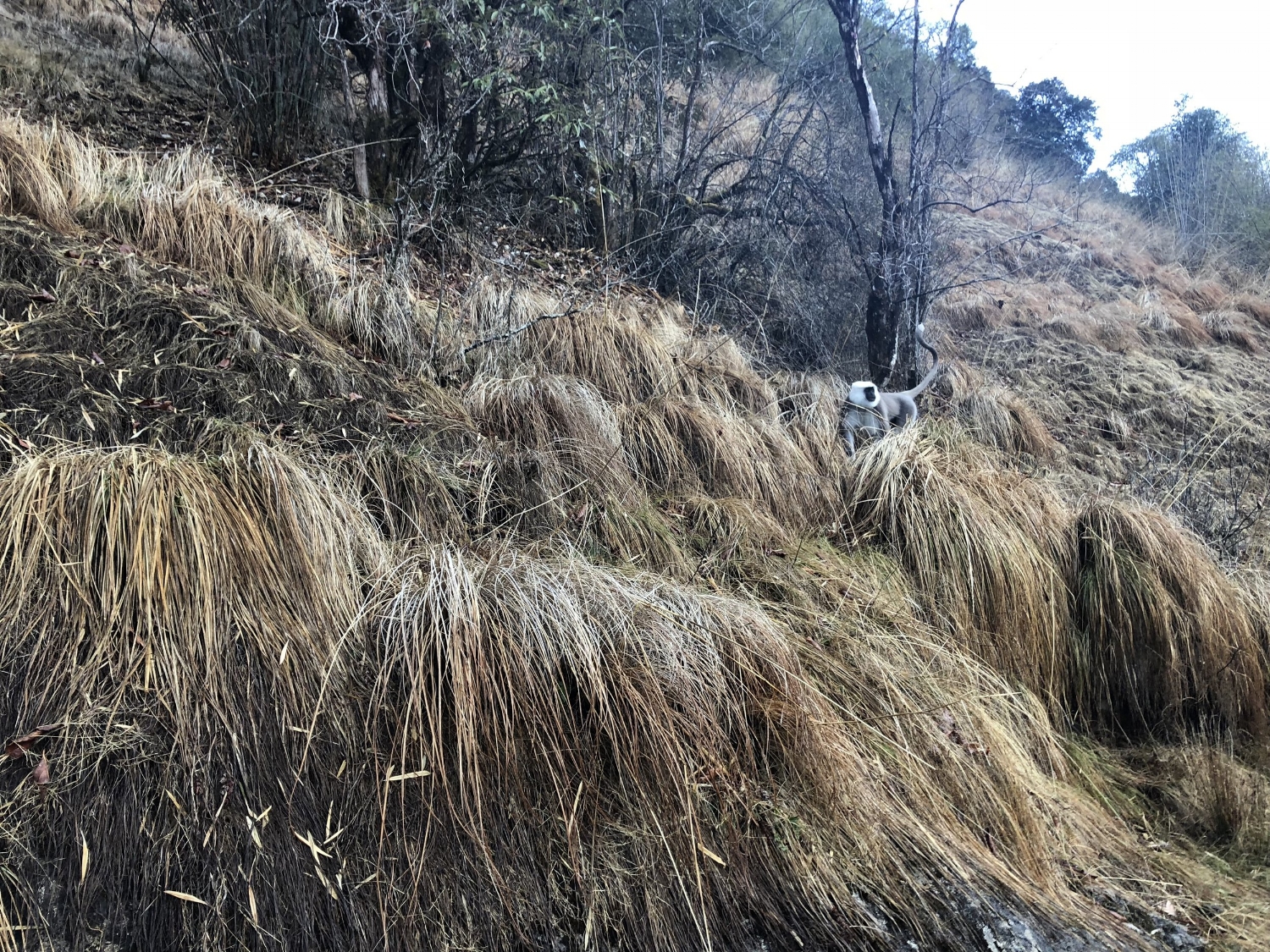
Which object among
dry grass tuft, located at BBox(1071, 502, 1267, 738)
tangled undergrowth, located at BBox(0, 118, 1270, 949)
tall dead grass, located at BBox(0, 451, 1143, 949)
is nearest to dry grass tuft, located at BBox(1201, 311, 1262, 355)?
tangled undergrowth, located at BBox(0, 118, 1270, 949)

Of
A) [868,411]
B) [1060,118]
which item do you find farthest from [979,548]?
[1060,118]

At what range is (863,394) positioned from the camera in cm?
493

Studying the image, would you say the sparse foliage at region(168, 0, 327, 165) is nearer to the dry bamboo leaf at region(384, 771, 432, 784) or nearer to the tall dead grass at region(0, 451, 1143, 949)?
the tall dead grass at region(0, 451, 1143, 949)

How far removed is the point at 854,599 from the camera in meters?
3.33

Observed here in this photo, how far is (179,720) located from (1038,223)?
14.3 meters


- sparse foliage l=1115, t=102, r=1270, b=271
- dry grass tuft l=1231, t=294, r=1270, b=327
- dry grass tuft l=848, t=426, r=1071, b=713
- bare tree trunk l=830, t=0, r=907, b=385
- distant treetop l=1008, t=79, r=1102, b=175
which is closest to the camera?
dry grass tuft l=848, t=426, r=1071, b=713

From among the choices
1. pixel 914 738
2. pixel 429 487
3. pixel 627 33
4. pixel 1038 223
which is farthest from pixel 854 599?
pixel 1038 223

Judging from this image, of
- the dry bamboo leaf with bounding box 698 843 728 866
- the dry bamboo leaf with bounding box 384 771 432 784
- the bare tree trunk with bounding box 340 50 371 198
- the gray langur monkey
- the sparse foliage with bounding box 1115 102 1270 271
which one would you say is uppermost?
the sparse foliage with bounding box 1115 102 1270 271

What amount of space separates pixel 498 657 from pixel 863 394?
3.27 m

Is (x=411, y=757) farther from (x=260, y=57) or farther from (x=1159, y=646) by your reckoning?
(x=260, y=57)

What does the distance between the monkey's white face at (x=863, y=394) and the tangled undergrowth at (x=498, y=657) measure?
2.66 feet

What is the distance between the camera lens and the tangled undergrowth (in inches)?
77.7

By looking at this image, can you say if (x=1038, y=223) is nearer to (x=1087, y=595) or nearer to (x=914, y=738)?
(x=1087, y=595)

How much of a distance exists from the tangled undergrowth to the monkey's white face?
81cm
